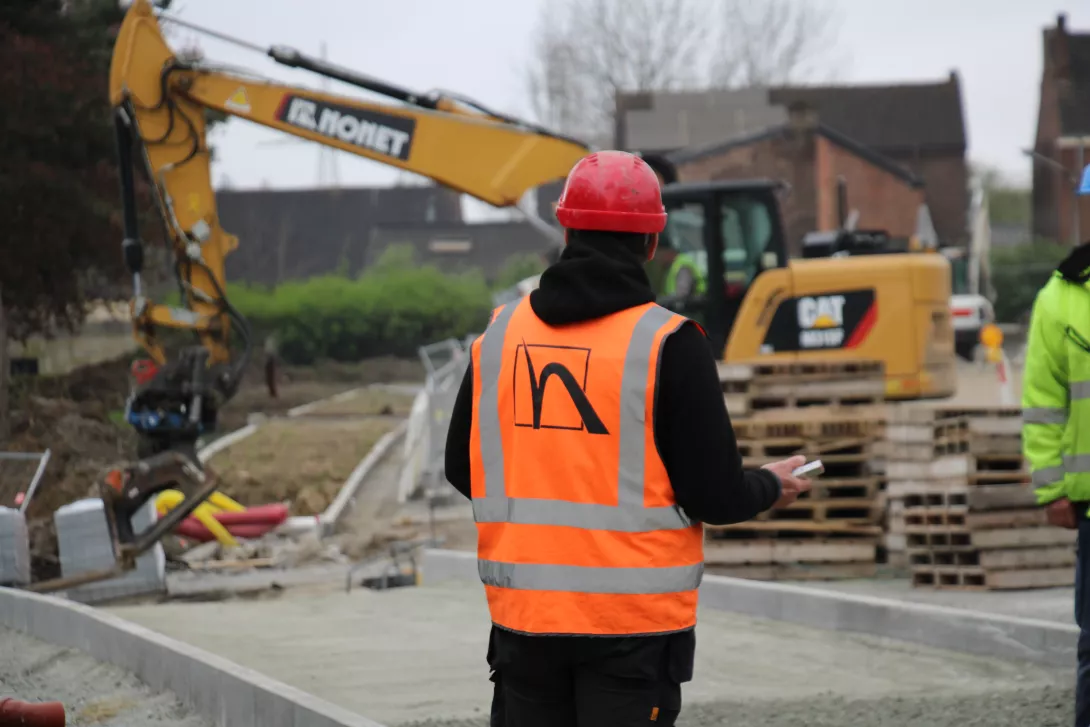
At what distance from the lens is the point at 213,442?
26078 mm

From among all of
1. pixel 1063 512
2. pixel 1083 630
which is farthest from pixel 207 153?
pixel 1083 630

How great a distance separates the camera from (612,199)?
12.3 feet

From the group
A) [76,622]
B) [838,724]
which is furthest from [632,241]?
[76,622]

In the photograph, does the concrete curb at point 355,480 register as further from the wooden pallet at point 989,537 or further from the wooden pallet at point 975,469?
the wooden pallet at point 989,537

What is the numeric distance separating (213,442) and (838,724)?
20.6 metres

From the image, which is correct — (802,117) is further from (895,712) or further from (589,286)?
(589,286)

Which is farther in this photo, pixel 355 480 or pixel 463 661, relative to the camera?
pixel 355 480

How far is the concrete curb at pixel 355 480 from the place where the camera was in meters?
17.4

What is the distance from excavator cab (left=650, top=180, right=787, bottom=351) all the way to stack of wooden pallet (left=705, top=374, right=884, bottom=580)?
211 cm

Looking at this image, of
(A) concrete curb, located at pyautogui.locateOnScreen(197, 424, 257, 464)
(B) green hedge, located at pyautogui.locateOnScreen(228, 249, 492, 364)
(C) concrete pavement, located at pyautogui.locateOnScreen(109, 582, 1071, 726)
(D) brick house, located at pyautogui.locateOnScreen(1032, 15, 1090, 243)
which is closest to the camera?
(C) concrete pavement, located at pyautogui.locateOnScreen(109, 582, 1071, 726)

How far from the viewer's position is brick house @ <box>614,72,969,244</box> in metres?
61.0

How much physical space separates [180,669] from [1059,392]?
415 centimetres

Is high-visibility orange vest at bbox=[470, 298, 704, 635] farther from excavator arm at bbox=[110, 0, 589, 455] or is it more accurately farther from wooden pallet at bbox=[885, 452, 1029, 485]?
excavator arm at bbox=[110, 0, 589, 455]

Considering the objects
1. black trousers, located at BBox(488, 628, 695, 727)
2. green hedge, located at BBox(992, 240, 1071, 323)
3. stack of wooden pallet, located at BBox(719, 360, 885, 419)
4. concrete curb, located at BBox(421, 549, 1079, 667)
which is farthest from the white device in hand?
green hedge, located at BBox(992, 240, 1071, 323)
